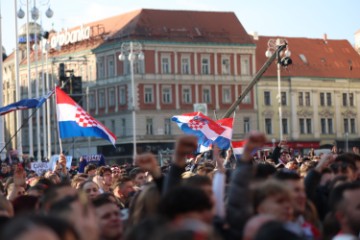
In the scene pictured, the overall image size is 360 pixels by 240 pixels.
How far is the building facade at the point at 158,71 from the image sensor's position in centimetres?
10288

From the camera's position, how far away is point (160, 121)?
343ft

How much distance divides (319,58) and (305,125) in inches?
259

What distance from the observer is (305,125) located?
11169 centimetres

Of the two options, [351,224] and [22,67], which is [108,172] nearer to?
[351,224]

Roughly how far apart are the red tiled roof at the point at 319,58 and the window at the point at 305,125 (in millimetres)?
4008

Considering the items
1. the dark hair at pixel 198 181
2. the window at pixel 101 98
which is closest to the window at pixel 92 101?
the window at pixel 101 98

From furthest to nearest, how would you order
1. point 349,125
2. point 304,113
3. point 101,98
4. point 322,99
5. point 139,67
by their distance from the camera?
point 349,125 → point 322,99 → point 304,113 → point 101,98 → point 139,67

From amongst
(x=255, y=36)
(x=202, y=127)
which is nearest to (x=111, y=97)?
(x=255, y=36)

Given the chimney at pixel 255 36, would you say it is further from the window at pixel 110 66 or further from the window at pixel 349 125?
the window at pixel 110 66

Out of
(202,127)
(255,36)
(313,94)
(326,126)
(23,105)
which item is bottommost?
(202,127)

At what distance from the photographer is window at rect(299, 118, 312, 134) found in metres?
111

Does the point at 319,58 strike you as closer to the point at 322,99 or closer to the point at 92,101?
the point at 322,99

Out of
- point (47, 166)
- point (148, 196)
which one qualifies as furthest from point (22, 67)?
point (148, 196)

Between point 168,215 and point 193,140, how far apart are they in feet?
4.23
